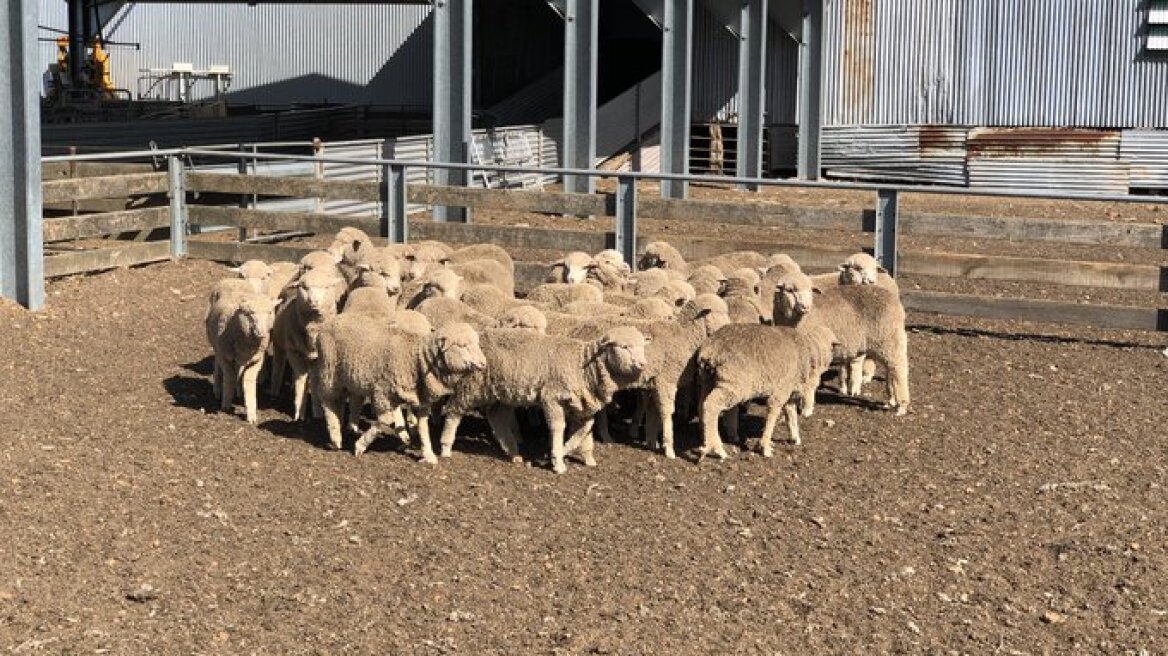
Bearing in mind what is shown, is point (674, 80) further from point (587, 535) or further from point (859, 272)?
point (587, 535)

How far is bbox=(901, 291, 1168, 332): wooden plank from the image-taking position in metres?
12.9

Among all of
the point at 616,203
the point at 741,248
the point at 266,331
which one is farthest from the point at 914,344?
the point at 266,331

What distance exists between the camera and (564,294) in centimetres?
1105

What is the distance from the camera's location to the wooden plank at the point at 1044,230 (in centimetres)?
1300

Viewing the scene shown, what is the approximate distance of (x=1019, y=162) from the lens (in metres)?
31.2

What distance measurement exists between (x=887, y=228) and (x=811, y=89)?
1870 cm

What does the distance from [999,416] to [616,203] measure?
16.4ft

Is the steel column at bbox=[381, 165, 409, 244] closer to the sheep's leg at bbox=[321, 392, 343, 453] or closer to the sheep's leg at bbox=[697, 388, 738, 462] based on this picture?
the sheep's leg at bbox=[321, 392, 343, 453]

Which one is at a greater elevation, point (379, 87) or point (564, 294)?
point (379, 87)

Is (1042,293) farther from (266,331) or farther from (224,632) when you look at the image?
(224,632)

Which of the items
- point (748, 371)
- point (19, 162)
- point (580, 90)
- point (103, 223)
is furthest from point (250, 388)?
point (580, 90)

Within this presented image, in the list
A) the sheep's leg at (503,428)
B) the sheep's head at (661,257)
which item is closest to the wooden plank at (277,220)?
the sheep's head at (661,257)

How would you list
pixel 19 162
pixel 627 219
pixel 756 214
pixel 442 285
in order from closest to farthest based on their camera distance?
1. pixel 442 285
2. pixel 19 162
3. pixel 756 214
4. pixel 627 219

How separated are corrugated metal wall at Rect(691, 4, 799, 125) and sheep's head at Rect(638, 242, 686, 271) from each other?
21.0m
